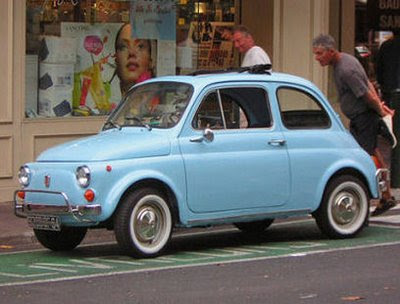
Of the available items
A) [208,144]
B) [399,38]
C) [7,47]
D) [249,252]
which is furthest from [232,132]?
[399,38]

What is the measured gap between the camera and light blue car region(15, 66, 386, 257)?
9500mm

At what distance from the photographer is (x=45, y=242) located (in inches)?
408

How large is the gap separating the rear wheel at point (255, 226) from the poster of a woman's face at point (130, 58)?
14.2 feet

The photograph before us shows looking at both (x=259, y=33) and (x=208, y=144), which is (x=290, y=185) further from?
(x=259, y=33)

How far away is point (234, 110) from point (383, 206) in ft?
8.27

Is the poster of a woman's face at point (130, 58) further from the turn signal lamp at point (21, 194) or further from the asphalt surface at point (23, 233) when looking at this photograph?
the turn signal lamp at point (21, 194)

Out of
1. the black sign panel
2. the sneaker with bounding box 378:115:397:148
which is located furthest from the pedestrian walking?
the black sign panel

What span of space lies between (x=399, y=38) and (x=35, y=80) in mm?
6364

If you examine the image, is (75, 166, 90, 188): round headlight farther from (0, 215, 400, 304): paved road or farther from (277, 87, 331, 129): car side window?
(277, 87, 331, 129): car side window

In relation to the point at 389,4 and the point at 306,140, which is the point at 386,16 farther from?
the point at 306,140

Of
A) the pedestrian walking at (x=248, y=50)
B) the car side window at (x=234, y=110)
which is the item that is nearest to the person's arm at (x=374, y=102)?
the pedestrian walking at (x=248, y=50)

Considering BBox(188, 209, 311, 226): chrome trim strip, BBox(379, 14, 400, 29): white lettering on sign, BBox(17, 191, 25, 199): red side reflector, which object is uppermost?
BBox(379, 14, 400, 29): white lettering on sign

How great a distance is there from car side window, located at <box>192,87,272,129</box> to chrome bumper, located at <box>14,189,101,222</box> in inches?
52.9

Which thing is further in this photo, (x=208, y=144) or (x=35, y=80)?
(x=35, y=80)
